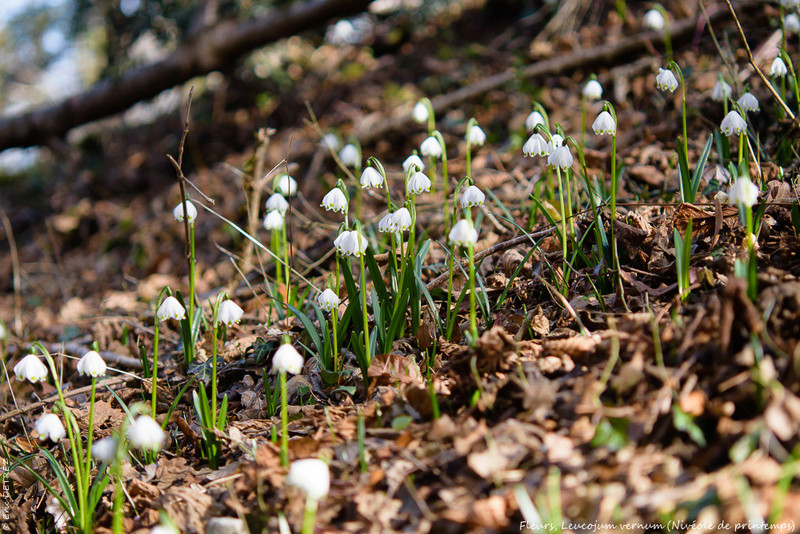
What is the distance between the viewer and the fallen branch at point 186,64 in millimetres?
5348

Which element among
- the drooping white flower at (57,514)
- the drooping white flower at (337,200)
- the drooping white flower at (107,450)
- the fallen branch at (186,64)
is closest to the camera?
the drooping white flower at (107,450)

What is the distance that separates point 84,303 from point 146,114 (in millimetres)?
4696

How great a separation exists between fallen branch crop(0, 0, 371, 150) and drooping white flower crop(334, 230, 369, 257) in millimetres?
4132

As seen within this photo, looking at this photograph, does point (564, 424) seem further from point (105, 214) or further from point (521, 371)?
point (105, 214)

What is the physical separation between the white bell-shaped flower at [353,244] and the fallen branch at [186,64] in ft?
13.6

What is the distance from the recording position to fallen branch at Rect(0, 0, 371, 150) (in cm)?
535

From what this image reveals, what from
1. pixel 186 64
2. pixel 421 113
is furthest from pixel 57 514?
pixel 186 64

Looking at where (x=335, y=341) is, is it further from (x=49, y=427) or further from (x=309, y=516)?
(x=49, y=427)

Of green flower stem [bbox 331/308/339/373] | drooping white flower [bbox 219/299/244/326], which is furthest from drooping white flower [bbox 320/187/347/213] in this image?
drooping white flower [bbox 219/299/244/326]

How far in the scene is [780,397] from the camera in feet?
3.93

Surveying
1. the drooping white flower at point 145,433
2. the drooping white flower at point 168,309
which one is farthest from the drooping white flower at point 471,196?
the drooping white flower at point 145,433

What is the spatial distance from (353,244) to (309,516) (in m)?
0.88

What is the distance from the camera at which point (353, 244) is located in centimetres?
185

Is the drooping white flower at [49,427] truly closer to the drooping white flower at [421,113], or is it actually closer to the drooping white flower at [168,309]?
the drooping white flower at [168,309]
